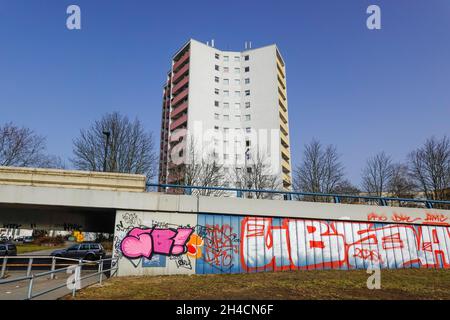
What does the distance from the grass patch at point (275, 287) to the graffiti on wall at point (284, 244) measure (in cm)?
88

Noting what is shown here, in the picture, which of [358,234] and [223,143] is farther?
[223,143]

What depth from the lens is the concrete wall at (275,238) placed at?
1351 cm

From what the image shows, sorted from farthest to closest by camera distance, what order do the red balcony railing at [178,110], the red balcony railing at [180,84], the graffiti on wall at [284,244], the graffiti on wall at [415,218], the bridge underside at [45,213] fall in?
the red balcony railing at [180,84]
the red balcony railing at [178,110]
the graffiti on wall at [415,218]
the bridge underside at [45,213]
the graffiti on wall at [284,244]

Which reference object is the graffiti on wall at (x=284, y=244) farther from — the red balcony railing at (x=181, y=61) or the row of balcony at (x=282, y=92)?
the red balcony railing at (x=181, y=61)

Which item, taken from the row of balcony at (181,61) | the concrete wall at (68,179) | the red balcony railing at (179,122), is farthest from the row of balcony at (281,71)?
the concrete wall at (68,179)

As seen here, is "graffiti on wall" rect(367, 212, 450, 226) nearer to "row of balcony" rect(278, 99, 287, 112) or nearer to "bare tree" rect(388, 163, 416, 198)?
"bare tree" rect(388, 163, 416, 198)

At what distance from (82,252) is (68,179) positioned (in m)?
11.9

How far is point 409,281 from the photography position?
11.7 metres

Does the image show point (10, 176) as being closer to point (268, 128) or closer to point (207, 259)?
point (207, 259)

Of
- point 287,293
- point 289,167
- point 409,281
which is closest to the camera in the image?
point 287,293

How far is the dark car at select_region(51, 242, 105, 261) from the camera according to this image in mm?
22312

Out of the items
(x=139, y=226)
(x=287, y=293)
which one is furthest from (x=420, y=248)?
(x=139, y=226)

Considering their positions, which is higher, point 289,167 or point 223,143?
point 223,143

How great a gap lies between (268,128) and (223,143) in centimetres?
995
